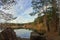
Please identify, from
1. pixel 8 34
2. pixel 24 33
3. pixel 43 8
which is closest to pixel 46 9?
pixel 43 8

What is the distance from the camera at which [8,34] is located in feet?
12.3

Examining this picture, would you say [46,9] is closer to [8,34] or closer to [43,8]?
[43,8]

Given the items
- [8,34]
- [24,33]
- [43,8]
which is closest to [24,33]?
[24,33]

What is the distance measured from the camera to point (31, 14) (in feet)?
12.4

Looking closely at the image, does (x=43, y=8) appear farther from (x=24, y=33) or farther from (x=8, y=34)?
(x=8, y=34)

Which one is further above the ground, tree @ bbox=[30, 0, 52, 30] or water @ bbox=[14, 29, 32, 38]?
tree @ bbox=[30, 0, 52, 30]

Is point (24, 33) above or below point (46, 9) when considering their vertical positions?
below

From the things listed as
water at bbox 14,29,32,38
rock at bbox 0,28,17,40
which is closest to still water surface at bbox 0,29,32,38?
water at bbox 14,29,32,38

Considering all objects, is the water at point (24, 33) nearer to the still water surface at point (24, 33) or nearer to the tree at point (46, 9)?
the still water surface at point (24, 33)

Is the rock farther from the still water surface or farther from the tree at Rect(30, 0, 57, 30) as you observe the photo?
the tree at Rect(30, 0, 57, 30)

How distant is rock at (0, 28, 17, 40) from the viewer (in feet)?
12.2

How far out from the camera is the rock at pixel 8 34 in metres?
3.73

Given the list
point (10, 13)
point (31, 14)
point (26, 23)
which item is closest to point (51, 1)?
point (31, 14)

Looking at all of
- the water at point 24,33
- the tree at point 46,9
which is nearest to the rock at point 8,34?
the water at point 24,33
